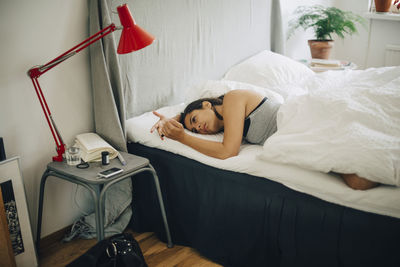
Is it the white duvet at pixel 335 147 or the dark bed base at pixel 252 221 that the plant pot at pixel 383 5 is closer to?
the white duvet at pixel 335 147

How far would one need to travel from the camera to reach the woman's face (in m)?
1.62

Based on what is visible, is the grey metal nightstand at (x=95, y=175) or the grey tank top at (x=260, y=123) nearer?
the grey metal nightstand at (x=95, y=175)

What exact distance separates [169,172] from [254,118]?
19.0 inches

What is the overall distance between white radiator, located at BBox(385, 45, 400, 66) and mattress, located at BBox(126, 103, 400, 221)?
2.30m

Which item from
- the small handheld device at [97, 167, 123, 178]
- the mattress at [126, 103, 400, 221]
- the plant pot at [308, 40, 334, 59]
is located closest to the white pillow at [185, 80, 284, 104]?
the mattress at [126, 103, 400, 221]

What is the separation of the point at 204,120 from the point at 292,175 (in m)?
0.53

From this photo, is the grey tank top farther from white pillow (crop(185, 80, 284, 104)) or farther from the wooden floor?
the wooden floor

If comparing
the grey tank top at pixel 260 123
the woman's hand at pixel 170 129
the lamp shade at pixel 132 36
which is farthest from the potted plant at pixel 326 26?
the lamp shade at pixel 132 36

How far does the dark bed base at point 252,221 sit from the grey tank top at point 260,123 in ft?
0.85

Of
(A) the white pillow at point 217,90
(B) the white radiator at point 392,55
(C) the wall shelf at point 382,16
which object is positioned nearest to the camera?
(A) the white pillow at point 217,90

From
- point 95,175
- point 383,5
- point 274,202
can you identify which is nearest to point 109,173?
point 95,175

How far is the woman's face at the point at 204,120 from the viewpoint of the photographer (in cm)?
162

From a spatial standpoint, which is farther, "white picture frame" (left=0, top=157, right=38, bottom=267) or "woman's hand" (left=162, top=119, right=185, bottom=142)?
"woman's hand" (left=162, top=119, right=185, bottom=142)

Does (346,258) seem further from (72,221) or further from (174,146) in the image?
(72,221)
